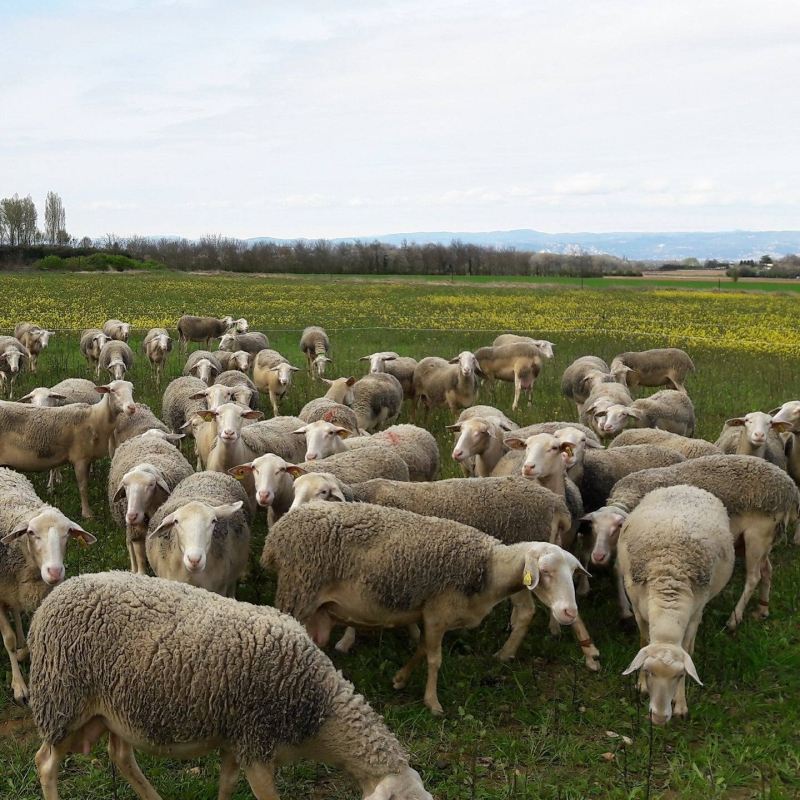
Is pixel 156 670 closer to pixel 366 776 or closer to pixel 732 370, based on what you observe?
pixel 366 776

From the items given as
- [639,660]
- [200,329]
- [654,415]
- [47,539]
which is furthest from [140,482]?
[200,329]

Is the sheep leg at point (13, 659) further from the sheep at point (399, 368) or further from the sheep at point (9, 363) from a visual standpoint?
the sheep at point (9, 363)

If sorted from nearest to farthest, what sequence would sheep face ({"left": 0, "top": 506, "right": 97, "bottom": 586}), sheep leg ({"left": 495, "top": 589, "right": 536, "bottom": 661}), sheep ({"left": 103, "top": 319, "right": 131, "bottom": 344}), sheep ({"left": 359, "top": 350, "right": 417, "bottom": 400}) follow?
sheep face ({"left": 0, "top": 506, "right": 97, "bottom": 586}), sheep leg ({"left": 495, "top": 589, "right": 536, "bottom": 661}), sheep ({"left": 359, "top": 350, "right": 417, "bottom": 400}), sheep ({"left": 103, "top": 319, "right": 131, "bottom": 344})

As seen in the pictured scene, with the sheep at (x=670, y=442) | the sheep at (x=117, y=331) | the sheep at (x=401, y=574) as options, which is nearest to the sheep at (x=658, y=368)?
the sheep at (x=670, y=442)

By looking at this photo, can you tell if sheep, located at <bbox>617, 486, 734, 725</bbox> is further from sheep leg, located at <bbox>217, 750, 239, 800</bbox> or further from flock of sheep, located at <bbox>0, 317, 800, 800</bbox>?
sheep leg, located at <bbox>217, 750, 239, 800</bbox>

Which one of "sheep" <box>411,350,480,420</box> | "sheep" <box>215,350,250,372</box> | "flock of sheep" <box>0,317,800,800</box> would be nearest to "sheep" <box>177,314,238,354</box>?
"sheep" <box>215,350,250,372</box>

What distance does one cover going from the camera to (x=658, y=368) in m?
17.2

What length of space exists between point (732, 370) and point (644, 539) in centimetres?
1494

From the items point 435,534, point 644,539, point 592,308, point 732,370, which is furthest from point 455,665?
A: point 592,308

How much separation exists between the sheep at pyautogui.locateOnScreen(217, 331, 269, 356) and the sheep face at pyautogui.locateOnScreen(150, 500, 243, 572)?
13.6 m

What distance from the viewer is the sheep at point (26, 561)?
19.2 feet

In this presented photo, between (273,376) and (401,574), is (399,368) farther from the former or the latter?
(401,574)

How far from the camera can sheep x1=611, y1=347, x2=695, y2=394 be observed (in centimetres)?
1703

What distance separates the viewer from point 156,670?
14.2 ft
